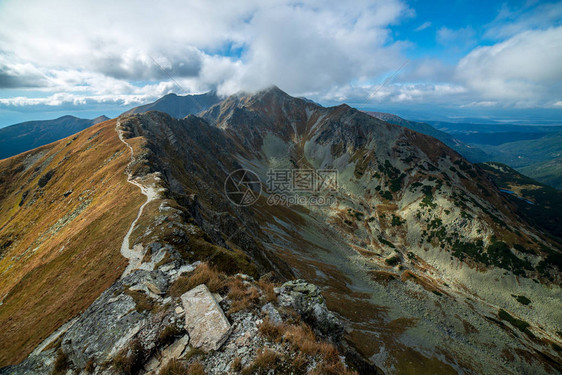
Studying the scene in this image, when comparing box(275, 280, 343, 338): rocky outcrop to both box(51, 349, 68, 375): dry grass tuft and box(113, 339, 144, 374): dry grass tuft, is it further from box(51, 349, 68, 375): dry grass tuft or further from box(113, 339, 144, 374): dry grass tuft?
box(51, 349, 68, 375): dry grass tuft

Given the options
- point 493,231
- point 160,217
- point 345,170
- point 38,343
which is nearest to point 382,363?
point 160,217

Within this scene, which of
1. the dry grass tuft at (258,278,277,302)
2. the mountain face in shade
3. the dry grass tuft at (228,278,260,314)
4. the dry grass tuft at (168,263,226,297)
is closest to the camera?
the dry grass tuft at (228,278,260,314)

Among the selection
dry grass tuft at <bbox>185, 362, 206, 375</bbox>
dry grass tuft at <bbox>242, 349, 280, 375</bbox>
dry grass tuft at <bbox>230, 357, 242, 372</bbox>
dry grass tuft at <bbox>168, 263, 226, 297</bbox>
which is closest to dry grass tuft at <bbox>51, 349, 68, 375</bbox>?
dry grass tuft at <bbox>168, 263, 226, 297</bbox>

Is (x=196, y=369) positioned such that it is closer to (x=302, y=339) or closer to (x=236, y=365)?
(x=236, y=365)

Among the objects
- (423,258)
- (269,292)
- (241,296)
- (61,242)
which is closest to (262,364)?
(241,296)

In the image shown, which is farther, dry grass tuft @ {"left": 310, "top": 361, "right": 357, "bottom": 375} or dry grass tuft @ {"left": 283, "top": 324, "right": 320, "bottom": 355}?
dry grass tuft @ {"left": 283, "top": 324, "right": 320, "bottom": 355}

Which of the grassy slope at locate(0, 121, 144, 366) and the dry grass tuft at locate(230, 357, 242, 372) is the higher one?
the dry grass tuft at locate(230, 357, 242, 372)
